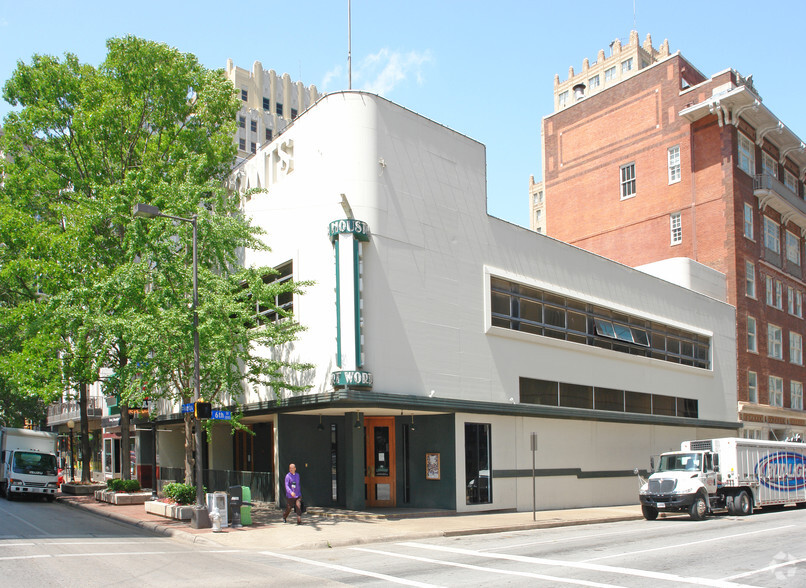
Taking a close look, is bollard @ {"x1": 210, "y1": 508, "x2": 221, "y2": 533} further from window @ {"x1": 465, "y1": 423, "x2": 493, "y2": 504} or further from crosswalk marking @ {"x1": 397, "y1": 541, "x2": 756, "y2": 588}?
window @ {"x1": 465, "y1": 423, "x2": 493, "y2": 504}

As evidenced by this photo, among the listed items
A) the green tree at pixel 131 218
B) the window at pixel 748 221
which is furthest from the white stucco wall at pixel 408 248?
the window at pixel 748 221

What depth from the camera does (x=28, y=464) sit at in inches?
1265

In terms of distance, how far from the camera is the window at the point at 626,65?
104m

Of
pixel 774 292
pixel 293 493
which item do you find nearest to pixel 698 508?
pixel 293 493

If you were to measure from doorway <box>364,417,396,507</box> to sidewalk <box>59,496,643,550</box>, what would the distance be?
4.57ft

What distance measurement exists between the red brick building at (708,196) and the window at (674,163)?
85mm

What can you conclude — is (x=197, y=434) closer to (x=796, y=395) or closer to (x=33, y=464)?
(x=33, y=464)

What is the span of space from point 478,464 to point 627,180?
93.1 feet

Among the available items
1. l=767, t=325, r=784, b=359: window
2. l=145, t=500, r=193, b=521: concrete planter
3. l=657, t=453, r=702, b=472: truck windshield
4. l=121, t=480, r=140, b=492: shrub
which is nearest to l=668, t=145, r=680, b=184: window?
l=767, t=325, r=784, b=359: window

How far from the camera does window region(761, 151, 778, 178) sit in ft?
147

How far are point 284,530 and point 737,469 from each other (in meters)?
16.2

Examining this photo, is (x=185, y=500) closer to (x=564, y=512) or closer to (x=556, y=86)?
(x=564, y=512)

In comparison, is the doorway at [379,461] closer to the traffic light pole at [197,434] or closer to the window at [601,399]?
the window at [601,399]

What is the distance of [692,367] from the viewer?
36500mm
